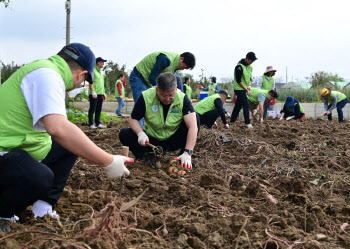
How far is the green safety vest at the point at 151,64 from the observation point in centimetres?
532

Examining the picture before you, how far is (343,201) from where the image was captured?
9.98 feet

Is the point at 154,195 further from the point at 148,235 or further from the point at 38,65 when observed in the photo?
the point at 38,65

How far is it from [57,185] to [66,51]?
88 centimetres

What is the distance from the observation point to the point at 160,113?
3.90 m

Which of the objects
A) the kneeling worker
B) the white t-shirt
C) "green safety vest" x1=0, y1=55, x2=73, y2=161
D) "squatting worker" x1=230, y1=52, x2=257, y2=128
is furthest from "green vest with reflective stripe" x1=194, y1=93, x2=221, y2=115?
the white t-shirt

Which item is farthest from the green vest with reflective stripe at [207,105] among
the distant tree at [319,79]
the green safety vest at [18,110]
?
the distant tree at [319,79]

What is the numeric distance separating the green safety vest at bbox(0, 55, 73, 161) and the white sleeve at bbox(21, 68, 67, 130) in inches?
2.1

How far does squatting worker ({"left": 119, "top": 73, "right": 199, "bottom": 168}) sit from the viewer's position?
12.7 ft

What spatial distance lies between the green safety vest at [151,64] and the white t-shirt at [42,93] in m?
3.44

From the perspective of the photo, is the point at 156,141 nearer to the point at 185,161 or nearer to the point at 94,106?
the point at 185,161

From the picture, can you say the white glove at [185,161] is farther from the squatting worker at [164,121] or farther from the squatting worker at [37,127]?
the squatting worker at [37,127]

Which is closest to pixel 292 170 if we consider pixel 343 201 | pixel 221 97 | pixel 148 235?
pixel 343 201

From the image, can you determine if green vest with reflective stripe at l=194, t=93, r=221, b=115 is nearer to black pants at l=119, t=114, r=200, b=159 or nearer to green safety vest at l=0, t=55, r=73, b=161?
black pants at l=119, t=114, r=200, b=159

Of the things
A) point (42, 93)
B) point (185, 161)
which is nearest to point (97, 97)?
point (185, 161)
